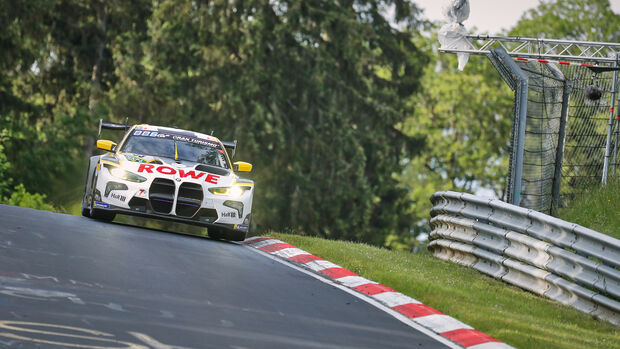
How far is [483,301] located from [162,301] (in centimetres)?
377

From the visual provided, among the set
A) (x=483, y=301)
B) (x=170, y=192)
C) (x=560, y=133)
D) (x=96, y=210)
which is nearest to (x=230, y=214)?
(x=170, y=192)

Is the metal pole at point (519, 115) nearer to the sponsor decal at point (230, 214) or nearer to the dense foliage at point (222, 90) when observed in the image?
the sponsor decal at point (230, 214)

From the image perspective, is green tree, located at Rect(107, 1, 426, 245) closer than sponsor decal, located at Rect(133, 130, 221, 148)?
No

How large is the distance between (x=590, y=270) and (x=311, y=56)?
30.6 metres

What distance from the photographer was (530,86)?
1855 cm

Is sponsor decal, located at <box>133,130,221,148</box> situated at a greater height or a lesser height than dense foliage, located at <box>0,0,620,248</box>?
lesser

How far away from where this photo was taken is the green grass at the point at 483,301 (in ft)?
30.5

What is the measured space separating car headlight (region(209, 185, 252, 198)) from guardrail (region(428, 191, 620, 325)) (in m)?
3.04

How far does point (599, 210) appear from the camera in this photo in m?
17.5

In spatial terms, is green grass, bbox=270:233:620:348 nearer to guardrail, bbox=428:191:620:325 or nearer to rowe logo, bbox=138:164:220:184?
guardrail, bbox=428:191:620:325

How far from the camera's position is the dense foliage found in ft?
129

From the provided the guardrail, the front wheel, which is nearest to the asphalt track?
the front wheel

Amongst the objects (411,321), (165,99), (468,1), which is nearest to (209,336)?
(411,321)

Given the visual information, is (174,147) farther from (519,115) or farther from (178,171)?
(519,115)
